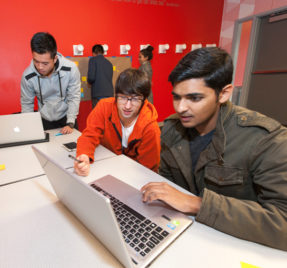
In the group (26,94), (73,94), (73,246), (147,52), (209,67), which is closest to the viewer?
(73,246)

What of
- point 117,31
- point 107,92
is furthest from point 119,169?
point 117,31

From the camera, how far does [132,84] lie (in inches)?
50.0

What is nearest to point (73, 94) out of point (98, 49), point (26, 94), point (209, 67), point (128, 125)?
point (26, 94)

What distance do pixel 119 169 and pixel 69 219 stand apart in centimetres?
39

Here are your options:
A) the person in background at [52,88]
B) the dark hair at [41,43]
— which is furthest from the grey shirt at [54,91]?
the dark hair at [41,43]

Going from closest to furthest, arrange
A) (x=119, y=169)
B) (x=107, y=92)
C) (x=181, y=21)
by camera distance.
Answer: (x=119, y=169) → (x=107, y=92) → (x=181, y=21)

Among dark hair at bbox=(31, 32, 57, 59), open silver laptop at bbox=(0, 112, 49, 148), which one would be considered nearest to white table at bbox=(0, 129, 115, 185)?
open silver laptop at bbox=(0, 112, 49, 148)

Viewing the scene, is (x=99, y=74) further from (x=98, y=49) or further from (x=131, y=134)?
(x=131, y=134)

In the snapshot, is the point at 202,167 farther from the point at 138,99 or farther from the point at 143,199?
the point at 138,99

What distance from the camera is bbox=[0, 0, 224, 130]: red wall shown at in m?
2.39

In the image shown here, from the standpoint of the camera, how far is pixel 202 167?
90 cm

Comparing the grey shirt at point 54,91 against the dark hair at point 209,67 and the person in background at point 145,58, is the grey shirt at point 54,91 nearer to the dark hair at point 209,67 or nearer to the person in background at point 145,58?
the dark hair at point 209,67

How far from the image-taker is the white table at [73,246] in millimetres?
556

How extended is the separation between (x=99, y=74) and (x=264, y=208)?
8.66ft
